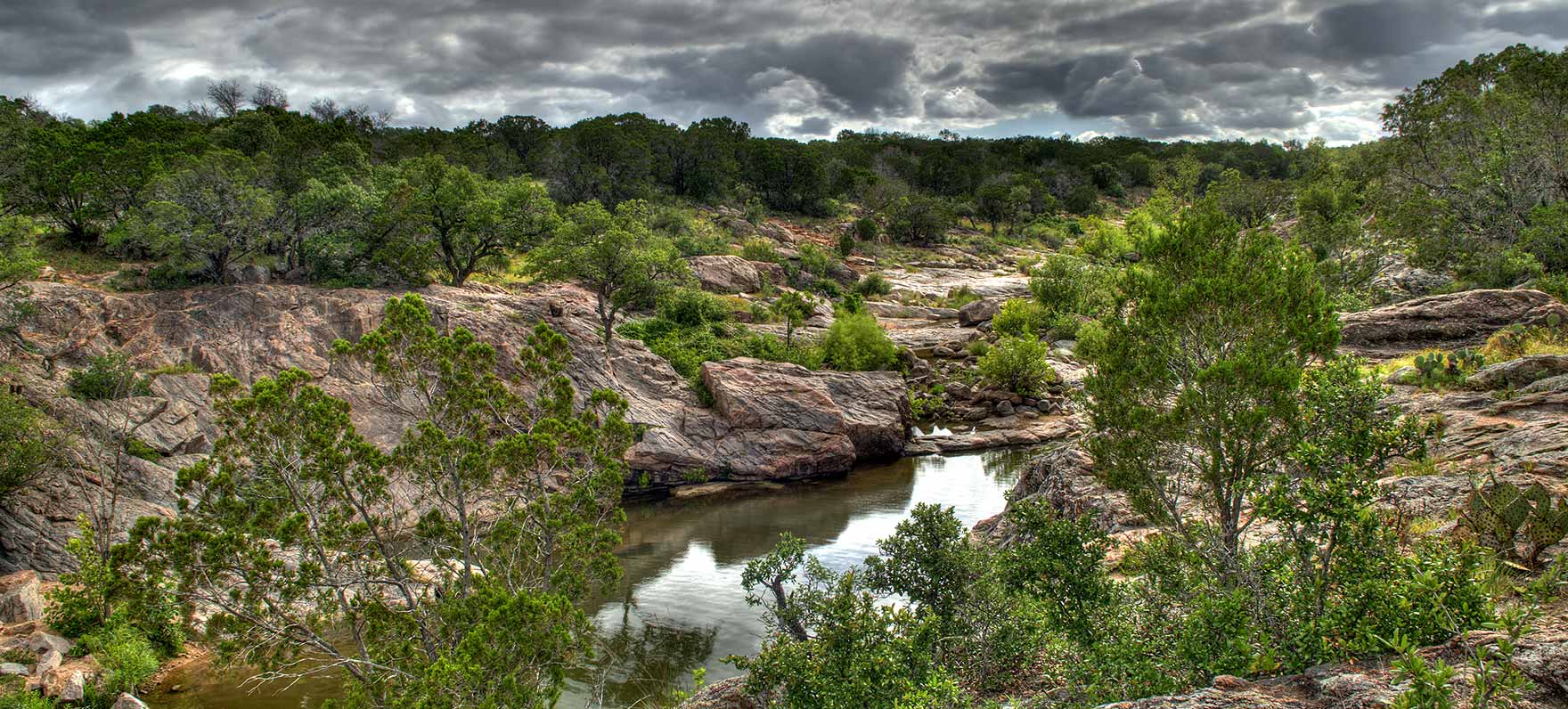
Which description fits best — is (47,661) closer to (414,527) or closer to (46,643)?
(46,643)

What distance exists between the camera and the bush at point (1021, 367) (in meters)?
39.0

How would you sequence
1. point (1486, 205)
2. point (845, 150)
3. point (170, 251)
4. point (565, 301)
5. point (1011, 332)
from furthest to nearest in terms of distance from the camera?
point (845, 150) < point (1011, 332) < point (565, 301) < point (1486, 205) < point (170, 251)

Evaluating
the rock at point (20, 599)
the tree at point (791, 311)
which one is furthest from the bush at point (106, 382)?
the tree at point (791, 311)

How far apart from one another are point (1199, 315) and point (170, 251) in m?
34.1

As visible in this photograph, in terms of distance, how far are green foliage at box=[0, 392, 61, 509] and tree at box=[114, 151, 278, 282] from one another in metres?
10.7

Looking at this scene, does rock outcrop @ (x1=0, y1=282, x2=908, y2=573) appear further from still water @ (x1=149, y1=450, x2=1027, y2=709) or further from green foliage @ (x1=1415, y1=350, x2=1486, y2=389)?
green foliage @ (x1=1415, y1=350, x2=1486, y2=389)

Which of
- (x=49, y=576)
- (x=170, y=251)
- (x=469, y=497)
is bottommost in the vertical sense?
(x=49, y=576)

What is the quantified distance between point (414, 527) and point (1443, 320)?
28207 millimetres

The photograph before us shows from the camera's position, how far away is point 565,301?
35375 mm

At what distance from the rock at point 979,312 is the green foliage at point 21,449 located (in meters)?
47.2

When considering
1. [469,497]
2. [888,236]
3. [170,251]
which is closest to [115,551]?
[469,497]

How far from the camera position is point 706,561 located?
23.7 metres

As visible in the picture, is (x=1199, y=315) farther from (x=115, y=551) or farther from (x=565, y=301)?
(x=565, y=301)

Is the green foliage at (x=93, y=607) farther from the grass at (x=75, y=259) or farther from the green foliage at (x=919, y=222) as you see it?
the green foliage at (x=919, y=222)
